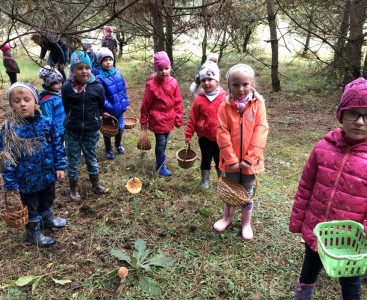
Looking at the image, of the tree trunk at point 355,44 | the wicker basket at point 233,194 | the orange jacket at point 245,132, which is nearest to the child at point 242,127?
the orange jacket at point 245,132

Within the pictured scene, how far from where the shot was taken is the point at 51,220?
131 inches

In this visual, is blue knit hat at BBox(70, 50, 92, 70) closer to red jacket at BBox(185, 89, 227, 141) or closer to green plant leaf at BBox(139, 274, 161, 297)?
red jacket at BBox(185, 89, 227, 141)

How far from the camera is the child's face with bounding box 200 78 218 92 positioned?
12.2ft

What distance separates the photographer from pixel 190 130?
13.3 ft

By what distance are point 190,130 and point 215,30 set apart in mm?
1273

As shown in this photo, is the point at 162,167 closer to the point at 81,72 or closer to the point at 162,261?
the point at 81,72

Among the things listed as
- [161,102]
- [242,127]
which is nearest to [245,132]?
[242,127]

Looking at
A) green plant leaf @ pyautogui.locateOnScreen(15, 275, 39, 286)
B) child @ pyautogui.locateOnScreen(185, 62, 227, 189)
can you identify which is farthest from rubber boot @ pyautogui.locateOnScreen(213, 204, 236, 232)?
green plant leaf @ pyautogui.locateOnScreen(15, 275, 39, 286)

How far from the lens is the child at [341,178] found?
6.23 feet

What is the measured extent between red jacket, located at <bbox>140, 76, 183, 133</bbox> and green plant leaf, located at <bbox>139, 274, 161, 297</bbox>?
211cm

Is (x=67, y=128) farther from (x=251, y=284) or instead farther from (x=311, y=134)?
(x=311, y=134)

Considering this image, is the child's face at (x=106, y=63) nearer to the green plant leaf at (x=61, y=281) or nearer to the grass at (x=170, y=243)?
the grass at (x=170, y=243)

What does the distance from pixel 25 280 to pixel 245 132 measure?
7.03ft

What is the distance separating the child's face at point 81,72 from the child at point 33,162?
761mm
